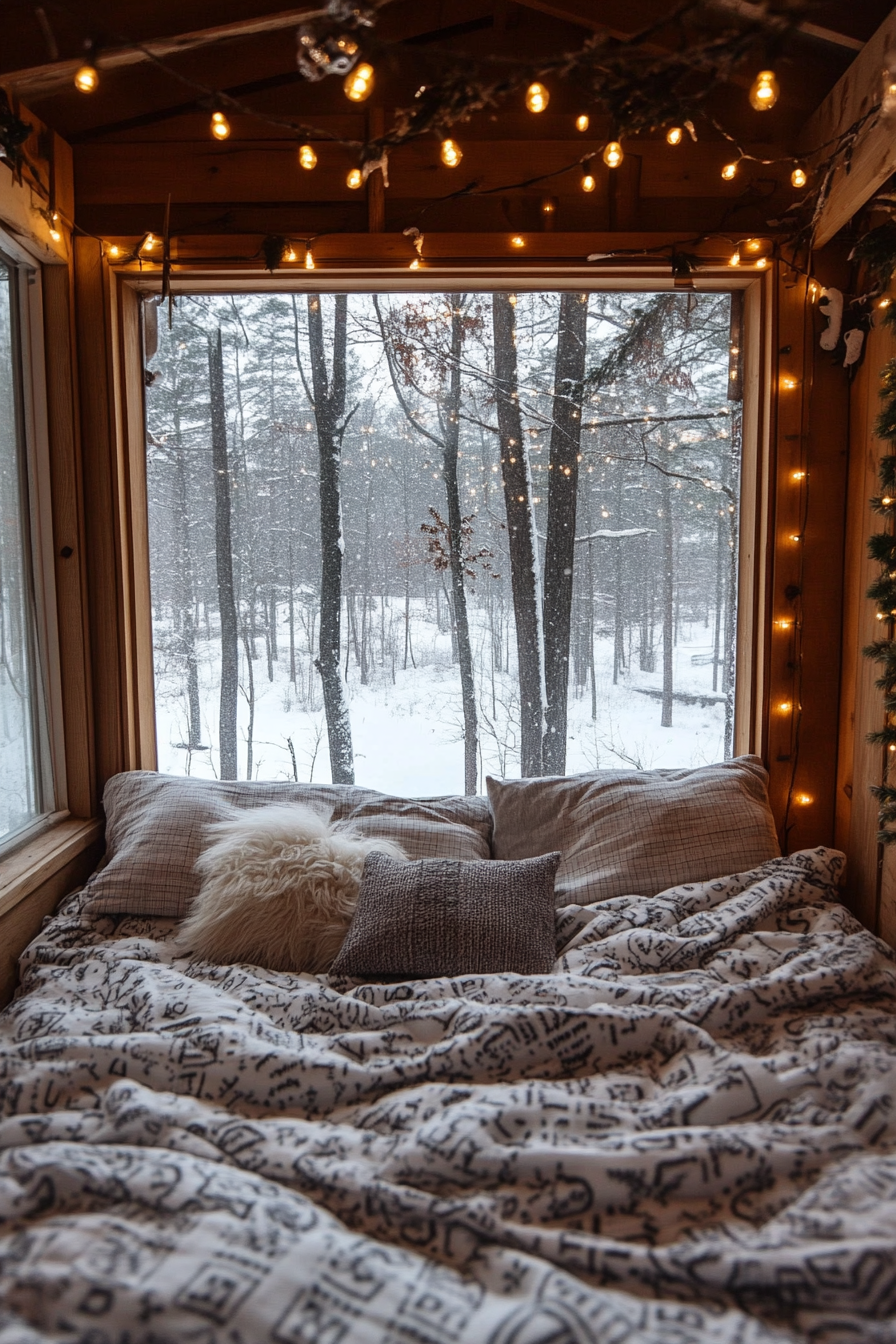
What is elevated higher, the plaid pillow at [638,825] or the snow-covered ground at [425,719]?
the snow-covered ground at [425,719]

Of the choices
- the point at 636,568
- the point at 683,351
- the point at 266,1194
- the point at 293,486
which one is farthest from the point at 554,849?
the point at 683,351

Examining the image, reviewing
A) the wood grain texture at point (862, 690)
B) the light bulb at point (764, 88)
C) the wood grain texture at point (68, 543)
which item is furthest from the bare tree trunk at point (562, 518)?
the wood grain texture at point (68, 543)

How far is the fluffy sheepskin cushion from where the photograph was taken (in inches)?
71.3

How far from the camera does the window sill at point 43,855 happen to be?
75.3 inches

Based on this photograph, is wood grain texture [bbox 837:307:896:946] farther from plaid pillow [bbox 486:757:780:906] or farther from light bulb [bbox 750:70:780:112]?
light bulb [bbox 750:70:780:112]

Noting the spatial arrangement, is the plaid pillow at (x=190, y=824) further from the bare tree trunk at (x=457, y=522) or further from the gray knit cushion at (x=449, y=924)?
the bare tree trunk at (x=457, y=522)

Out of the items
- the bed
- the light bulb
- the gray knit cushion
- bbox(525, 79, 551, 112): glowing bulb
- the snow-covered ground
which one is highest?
bbox(525, 79, 551, 112): glowing bulb

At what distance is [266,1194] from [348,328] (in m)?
2.33

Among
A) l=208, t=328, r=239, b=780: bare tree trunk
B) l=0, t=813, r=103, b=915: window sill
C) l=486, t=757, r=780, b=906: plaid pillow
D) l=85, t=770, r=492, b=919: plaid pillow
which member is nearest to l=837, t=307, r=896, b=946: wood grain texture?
l=486, t=757, r=780, b=906: plaid pillow

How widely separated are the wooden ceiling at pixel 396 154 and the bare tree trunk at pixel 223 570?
43 cm

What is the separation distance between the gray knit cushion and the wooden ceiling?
1.79 m

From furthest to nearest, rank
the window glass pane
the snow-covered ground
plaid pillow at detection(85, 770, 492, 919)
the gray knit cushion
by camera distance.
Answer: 1. the snow-covered ground
2. the window glass pane
3. plaid pillow at detection(85, 770, 492, 919)
4. the gray knit cushion

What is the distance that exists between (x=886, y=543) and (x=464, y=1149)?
1539 mm

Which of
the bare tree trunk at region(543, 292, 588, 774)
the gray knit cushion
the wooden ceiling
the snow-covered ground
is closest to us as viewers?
the gray knit cushion
